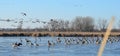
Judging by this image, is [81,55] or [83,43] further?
[83,43]

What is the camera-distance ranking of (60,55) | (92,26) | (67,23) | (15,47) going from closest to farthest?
(60,55) → (15,47) → (92,26) → (67,23)

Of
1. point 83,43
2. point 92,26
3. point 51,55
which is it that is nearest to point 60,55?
point 51,55

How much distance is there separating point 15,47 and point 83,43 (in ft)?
29.1

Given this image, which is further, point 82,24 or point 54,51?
point 82,24

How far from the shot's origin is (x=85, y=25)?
104 metres

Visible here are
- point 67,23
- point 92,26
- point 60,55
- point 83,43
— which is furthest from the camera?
point 67,23

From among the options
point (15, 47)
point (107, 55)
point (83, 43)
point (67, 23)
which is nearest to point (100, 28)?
point (67, 23)

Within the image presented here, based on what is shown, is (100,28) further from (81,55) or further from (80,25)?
(81,55)

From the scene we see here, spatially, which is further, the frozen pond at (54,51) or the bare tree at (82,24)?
the bare tree at (82,24)

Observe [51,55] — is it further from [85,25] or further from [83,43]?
[85,25]

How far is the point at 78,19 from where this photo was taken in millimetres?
108500

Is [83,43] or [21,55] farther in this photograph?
[83,43]

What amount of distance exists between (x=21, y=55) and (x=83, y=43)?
15395mm

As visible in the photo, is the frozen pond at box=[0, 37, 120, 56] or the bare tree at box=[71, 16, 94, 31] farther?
the bare tree at box=[71, 16, 94, 31]
